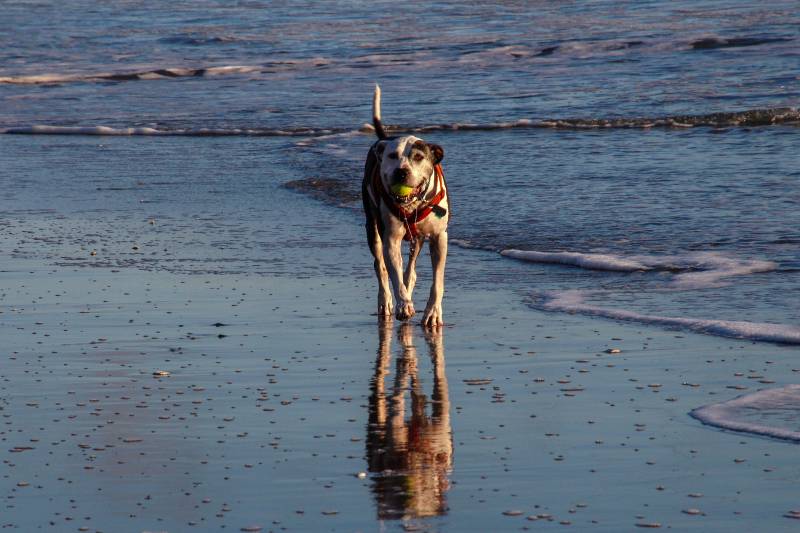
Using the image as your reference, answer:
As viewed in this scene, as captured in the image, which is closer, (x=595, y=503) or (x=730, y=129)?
(x=595, y=503)

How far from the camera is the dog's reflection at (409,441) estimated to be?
4.70 meters

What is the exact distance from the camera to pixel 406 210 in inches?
307

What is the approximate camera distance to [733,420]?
5.58m

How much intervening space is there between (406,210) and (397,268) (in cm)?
30

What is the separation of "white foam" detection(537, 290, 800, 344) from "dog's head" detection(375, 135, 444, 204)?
0.98m

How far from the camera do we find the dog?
7.64 meters

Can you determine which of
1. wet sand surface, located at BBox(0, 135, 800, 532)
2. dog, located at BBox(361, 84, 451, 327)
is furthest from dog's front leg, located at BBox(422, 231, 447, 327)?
wet sand surface, located at BBox(0, 135, 800, 532)

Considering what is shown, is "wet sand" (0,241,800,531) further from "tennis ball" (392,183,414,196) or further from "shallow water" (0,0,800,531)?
"tennis ball" (392,183,414,196)

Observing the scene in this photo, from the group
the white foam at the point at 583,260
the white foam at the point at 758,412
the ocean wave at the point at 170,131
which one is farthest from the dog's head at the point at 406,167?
the ocean wave at the point at 170,131

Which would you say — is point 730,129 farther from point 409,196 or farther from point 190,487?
point 190,487

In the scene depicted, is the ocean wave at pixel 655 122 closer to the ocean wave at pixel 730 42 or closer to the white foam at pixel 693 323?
the ocean wave at pixel 730 42

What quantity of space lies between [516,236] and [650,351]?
3.58 metres

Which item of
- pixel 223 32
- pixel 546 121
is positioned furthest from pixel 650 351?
pixel 223 32

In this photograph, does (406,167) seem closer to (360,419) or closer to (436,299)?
(436,299)
